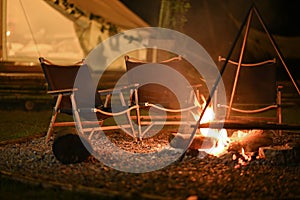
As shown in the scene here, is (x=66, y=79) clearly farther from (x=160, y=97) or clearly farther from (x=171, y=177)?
(x=171, y=177)

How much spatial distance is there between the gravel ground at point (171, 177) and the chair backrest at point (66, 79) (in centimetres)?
63

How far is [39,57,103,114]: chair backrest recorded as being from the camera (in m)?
5.28

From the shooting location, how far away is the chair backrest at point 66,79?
17.3 ft

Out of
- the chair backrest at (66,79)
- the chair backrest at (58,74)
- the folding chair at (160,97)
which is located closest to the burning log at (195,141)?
the folding chair at (160,97)

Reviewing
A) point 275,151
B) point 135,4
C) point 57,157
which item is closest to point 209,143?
point 275,151

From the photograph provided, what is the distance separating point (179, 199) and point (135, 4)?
23.9 feet

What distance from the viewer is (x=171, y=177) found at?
162 inches

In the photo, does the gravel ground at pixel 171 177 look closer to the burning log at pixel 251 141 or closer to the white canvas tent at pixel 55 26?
the burning log at pixel 251 141

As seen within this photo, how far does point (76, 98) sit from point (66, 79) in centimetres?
20

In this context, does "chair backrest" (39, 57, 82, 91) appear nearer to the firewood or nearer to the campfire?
the campfire

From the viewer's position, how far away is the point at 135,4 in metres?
10.4

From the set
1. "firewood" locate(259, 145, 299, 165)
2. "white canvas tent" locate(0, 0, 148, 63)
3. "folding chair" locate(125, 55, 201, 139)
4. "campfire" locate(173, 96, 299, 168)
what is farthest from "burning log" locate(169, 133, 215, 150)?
"white canvas tent" locate(0, 0, 148, 63)

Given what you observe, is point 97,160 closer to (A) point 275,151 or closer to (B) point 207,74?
(A) point 275,151

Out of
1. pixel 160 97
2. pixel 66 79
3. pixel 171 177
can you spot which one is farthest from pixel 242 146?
pixel 66 79
